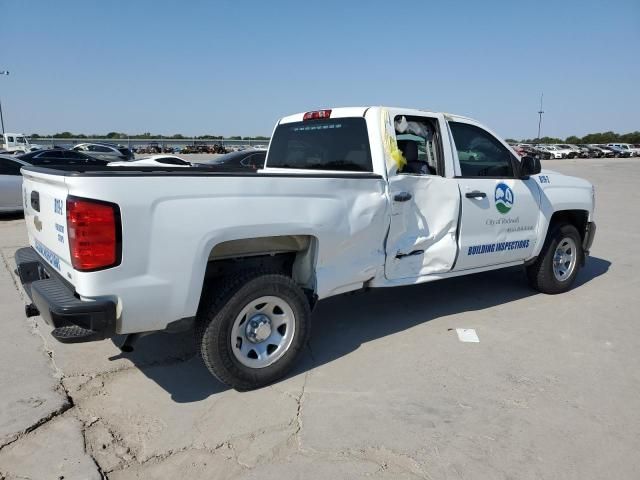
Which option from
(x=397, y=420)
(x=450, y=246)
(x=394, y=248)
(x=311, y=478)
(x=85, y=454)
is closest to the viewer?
(x=311, y=478)

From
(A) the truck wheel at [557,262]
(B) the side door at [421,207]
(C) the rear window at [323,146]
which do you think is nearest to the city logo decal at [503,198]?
(B) the side door at [421,207]

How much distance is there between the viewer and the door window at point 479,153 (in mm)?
4625

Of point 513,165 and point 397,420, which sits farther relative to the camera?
point 513,165

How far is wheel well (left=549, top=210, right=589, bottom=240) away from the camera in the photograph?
5.64m

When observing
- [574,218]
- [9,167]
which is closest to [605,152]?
[574,218]

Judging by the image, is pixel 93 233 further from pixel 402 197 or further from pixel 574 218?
pixel 574 218

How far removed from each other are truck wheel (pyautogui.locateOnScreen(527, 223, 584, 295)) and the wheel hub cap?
3585 mm

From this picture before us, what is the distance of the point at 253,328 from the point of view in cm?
338

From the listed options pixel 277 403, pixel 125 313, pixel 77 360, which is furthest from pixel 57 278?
pixel 277 403

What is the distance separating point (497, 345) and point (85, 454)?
10.7ft

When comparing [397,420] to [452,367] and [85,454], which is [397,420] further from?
[85,454]

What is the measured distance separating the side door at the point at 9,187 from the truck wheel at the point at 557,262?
1047 cm

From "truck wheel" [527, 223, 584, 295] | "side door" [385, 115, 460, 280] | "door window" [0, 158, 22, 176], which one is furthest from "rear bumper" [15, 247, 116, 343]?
"door window" [0, 158, 22, 176]

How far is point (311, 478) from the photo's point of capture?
8.31 ft
